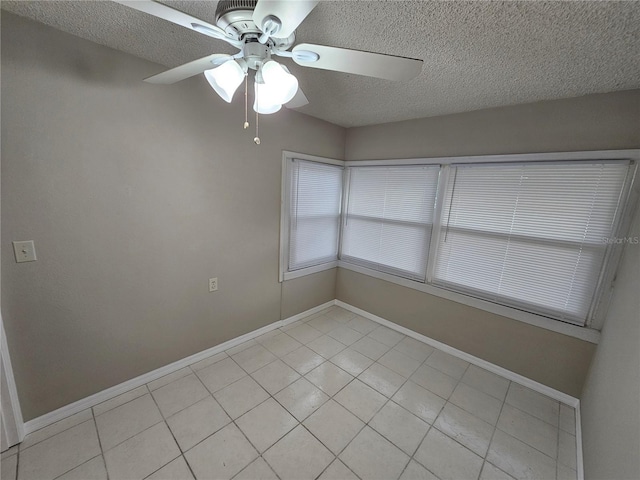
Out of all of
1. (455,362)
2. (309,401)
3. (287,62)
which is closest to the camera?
(287,62)

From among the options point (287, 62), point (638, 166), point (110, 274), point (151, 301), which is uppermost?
point (287, 62)

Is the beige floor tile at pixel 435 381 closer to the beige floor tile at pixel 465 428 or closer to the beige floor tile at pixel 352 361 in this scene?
the beige floor tile at pixel 465 428

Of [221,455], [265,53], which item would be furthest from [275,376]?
[265,53]

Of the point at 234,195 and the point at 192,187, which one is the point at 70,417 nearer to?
the point at 192,187

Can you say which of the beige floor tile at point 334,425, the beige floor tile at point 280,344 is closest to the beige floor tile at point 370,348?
the beige floor tile at point 280,344

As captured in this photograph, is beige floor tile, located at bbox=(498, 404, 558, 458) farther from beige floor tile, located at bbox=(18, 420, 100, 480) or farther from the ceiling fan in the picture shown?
beige floor tile, located at bbox=(18, 420, 100, 480)

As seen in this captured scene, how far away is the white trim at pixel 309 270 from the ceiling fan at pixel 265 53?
1.88m

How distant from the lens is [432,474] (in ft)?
4.75

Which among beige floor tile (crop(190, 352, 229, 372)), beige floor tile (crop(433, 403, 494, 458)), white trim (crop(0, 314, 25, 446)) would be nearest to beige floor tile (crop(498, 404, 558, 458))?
beige floor tile (crop(433, 403, 494, 458))

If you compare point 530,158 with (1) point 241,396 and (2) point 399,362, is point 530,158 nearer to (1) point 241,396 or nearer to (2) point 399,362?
(2) point 399,362

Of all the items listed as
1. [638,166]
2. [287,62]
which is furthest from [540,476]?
[287,62]

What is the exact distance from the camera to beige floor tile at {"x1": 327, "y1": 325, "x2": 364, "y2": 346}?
268 cm

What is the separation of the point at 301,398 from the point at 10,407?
169cm

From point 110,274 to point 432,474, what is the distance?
2313mm
